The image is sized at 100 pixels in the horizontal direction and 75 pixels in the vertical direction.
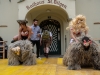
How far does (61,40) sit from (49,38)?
4.91 m

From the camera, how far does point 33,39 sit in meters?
10.2

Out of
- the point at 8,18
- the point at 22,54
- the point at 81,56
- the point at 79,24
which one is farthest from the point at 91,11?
the point at 81,56

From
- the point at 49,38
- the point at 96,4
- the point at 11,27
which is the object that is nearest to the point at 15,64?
the point at 49,38

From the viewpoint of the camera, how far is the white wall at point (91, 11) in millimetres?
14781

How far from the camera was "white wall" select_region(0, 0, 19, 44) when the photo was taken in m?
15.0

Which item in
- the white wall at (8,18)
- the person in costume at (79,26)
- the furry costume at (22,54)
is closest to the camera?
the person in costume at (79,26)

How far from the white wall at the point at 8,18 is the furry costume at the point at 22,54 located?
745 centimetres

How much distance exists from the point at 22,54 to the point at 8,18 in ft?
26.3

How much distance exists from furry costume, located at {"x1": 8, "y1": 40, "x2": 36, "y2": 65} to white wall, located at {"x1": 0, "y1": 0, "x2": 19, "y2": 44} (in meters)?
7.45

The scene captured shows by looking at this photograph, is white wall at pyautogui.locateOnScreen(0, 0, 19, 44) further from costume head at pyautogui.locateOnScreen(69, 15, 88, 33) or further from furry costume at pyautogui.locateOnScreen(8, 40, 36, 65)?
costume head at pyautogui.locateOnScreen(69, 15, 88, 33)

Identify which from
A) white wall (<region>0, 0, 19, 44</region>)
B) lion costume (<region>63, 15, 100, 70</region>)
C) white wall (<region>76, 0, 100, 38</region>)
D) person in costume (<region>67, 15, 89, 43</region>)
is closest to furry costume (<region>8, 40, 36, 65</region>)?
person in costume (<region>67, 15, 89, 43</region>)

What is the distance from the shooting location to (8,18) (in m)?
15.1

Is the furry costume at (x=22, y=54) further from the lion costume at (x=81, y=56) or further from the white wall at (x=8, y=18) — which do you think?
the white wall at (x=8, y=18)

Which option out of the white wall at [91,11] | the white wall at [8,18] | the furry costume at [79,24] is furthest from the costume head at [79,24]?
the white wall at [8,18]
